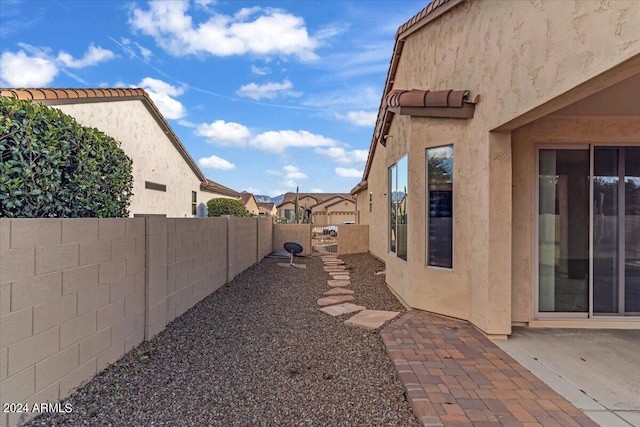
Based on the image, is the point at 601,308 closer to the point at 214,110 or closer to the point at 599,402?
the point at 599,402

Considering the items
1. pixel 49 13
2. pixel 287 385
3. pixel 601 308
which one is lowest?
pixel 287 385

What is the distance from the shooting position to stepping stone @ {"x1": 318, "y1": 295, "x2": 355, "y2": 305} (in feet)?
22.9

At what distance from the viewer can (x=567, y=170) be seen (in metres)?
4.99

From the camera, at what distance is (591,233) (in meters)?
4.93

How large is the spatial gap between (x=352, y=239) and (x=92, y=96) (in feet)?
37.7

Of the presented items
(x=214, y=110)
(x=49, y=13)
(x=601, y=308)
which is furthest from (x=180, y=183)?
(x=601, y=308)

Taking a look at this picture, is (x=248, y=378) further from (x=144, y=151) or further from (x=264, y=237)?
(x=144, y=151)

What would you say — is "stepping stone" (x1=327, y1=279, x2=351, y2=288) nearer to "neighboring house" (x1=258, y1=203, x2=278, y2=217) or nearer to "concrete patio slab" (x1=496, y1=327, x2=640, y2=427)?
"concrete patio slab" (x1=496, y1=327, x2=640, y2=427)

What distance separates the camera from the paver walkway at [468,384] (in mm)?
2732

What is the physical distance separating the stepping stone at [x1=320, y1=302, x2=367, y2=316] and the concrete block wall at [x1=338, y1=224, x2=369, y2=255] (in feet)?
30.8

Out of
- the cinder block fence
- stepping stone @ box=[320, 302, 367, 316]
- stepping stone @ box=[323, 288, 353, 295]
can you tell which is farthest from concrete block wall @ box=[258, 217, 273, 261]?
the cinder block fence

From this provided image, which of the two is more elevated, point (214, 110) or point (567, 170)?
point (214, 110)

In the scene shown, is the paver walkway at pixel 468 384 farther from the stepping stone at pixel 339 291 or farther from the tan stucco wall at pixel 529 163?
the stepping stone at pixel 339 291

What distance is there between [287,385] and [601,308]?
477 centimetres
